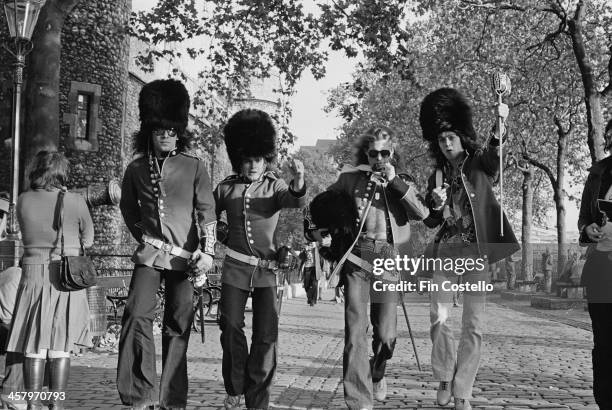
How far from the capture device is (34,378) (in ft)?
20.1

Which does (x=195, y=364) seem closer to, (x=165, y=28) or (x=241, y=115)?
(x=241, y=115)

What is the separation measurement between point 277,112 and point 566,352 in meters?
8.76

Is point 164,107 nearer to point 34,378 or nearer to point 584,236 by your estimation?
point 34,378

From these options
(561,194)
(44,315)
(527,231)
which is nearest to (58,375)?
(44,315)

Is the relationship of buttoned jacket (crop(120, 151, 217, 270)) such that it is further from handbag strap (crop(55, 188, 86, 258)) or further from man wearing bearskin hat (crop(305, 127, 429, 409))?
man wearing bearskin hat (crop(305, 127, 429, 409))

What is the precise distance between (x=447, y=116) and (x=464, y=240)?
A: 112 centimetres

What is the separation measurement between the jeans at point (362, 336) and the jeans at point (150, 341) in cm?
115

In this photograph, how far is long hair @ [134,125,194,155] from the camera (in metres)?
6.22

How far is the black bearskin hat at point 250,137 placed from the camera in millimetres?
6609

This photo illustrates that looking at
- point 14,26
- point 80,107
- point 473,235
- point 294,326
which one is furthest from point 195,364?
point 80,107

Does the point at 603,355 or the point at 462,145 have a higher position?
the point at 462,145

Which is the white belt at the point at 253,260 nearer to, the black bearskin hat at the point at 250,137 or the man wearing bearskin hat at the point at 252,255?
the man wearing bearskin hat at the point at 252,255

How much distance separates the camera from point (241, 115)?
681 centimetres

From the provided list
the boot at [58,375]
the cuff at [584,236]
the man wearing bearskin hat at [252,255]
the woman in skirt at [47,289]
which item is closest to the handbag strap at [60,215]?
the woman in skirt at [47,289]
